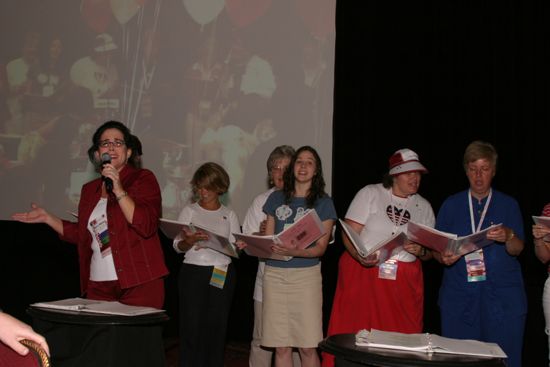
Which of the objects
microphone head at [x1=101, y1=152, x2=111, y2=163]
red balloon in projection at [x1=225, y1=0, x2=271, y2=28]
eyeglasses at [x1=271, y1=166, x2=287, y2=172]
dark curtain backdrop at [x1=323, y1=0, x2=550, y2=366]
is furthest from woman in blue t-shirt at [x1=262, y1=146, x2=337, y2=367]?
red balloon in projection at [x1=225, y1=0, x2=271, y2=28]

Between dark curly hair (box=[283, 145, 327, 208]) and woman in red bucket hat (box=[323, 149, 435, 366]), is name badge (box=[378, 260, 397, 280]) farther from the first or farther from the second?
dark curly hair (box=[283, 145, 327, 208])

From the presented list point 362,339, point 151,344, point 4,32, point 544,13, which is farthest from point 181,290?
point 4,32

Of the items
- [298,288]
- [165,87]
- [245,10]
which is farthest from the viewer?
[165,87]

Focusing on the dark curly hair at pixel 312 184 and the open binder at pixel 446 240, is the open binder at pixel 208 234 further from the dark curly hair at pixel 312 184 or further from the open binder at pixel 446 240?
the open binder at pixel 446 240

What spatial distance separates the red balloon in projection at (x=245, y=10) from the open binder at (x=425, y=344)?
3.35 m

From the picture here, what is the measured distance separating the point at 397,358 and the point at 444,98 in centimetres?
291

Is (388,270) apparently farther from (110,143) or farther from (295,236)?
(110,143)

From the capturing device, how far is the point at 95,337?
2.46 metres

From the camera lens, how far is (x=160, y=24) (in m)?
5.49

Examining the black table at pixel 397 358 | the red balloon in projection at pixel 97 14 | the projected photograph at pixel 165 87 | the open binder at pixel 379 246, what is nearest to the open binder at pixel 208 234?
the open binder at pixel 379 246

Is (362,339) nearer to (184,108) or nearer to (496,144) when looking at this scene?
(496,144)

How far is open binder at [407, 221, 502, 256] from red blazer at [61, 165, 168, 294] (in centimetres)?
120

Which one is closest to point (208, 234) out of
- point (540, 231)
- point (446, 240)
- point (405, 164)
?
point (405, 164)

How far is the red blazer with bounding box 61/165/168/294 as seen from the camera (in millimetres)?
2816
